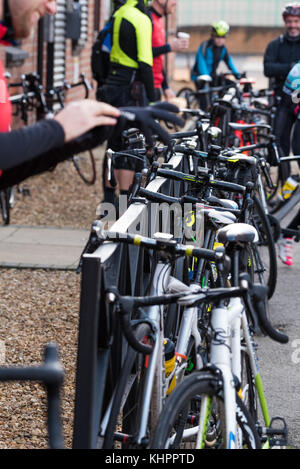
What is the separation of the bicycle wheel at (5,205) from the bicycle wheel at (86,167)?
203 centimetres

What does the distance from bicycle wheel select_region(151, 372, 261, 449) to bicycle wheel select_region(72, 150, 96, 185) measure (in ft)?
26.7

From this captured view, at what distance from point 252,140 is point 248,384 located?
738cm

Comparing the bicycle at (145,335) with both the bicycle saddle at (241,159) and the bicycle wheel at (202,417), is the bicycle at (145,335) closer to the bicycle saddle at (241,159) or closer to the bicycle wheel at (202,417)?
the bicycle wheel at (202,417)

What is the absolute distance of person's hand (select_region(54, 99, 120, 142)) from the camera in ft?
8.86

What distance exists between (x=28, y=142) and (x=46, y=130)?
0.26 feet

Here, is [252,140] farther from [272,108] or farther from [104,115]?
[104,115]

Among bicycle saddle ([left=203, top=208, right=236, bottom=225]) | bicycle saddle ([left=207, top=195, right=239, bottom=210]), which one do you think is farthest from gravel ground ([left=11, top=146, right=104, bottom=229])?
bicycle saddle ([left=203, top=208, right=236, bottom=225])

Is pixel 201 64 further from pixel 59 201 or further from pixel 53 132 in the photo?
pixel 53 132

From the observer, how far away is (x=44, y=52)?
14.5 metres

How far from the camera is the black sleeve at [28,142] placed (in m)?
2.57

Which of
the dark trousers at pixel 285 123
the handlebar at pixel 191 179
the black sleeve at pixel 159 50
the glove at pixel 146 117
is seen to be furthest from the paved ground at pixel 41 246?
the glove at pixel 146 117

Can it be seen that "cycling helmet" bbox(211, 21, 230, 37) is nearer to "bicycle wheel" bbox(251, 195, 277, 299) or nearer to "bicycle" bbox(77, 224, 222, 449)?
"bicycle wheel" bbox(251, 195, 277, 299)
